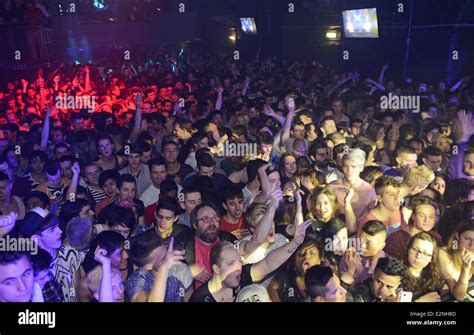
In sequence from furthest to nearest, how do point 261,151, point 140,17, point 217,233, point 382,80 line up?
point 382,80 < point 140,17 < point 261,151 < point 217,233

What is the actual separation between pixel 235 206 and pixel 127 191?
0.65m

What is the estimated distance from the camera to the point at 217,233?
3.13m

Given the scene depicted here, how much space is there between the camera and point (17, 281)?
9.17ft

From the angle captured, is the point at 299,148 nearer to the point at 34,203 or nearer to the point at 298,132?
the point at 298,132

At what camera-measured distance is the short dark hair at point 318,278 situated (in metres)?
2.83

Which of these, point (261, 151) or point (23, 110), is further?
point (23, 110)

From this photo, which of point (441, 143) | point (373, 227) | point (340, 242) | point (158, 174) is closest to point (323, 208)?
point (340, 242)

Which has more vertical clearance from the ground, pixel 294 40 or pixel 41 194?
pixel 294 40

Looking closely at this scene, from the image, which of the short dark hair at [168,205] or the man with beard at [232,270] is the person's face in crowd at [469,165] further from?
the short dark hair at [168,205]

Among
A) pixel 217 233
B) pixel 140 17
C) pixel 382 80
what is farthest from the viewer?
pixel 382 80
